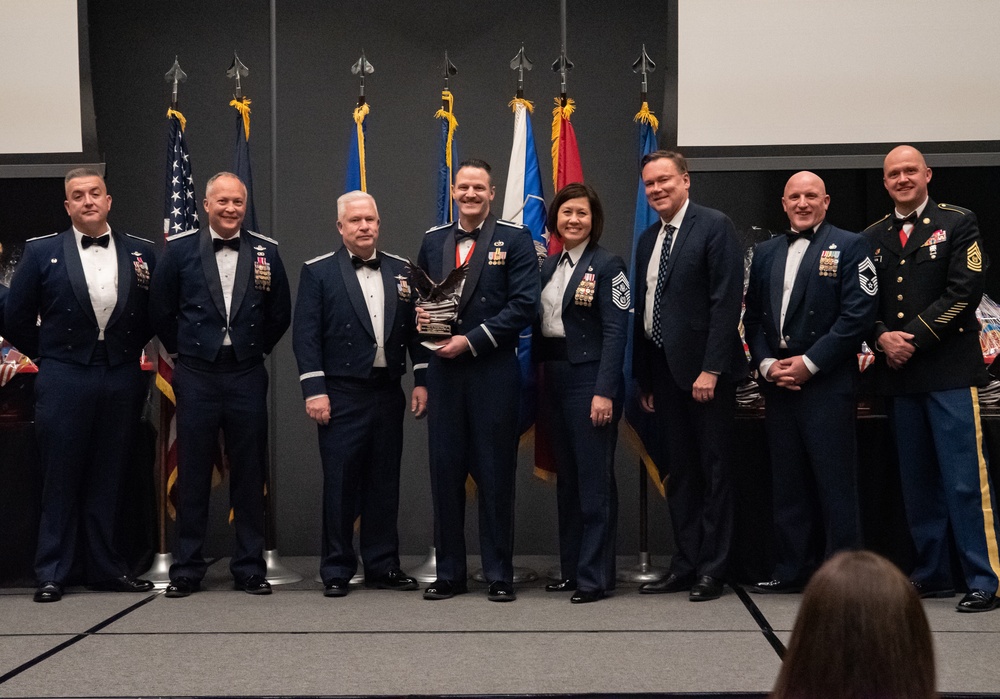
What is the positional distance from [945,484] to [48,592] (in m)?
3.35

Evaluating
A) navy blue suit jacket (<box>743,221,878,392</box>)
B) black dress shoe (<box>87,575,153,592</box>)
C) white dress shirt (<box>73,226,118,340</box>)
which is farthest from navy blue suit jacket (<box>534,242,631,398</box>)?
black dress shoe (<box>87,575,153,592</box>)

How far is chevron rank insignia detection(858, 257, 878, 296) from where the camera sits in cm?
414

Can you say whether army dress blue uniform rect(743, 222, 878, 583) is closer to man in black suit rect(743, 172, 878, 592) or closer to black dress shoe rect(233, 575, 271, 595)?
man in black suit rect(743, 172, 878, 592)

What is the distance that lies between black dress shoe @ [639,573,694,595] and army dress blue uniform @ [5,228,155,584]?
2.09m

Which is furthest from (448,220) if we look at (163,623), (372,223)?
(163,623)

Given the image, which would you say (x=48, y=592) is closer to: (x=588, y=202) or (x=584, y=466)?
(x=584, y=466)

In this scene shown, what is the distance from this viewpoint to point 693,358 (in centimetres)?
423

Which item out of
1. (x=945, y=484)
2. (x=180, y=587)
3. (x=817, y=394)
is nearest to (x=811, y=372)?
(x=817, y=394)

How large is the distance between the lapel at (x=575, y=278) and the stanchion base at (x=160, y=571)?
199 cm

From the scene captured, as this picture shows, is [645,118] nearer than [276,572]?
No

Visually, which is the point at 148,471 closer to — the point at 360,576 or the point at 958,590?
the point at 360,576

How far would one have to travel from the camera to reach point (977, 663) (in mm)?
3037

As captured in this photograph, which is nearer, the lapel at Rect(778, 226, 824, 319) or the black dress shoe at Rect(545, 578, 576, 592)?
the lapel at Rect(778, 226, 824, 319)

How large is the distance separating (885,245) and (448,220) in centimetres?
191
